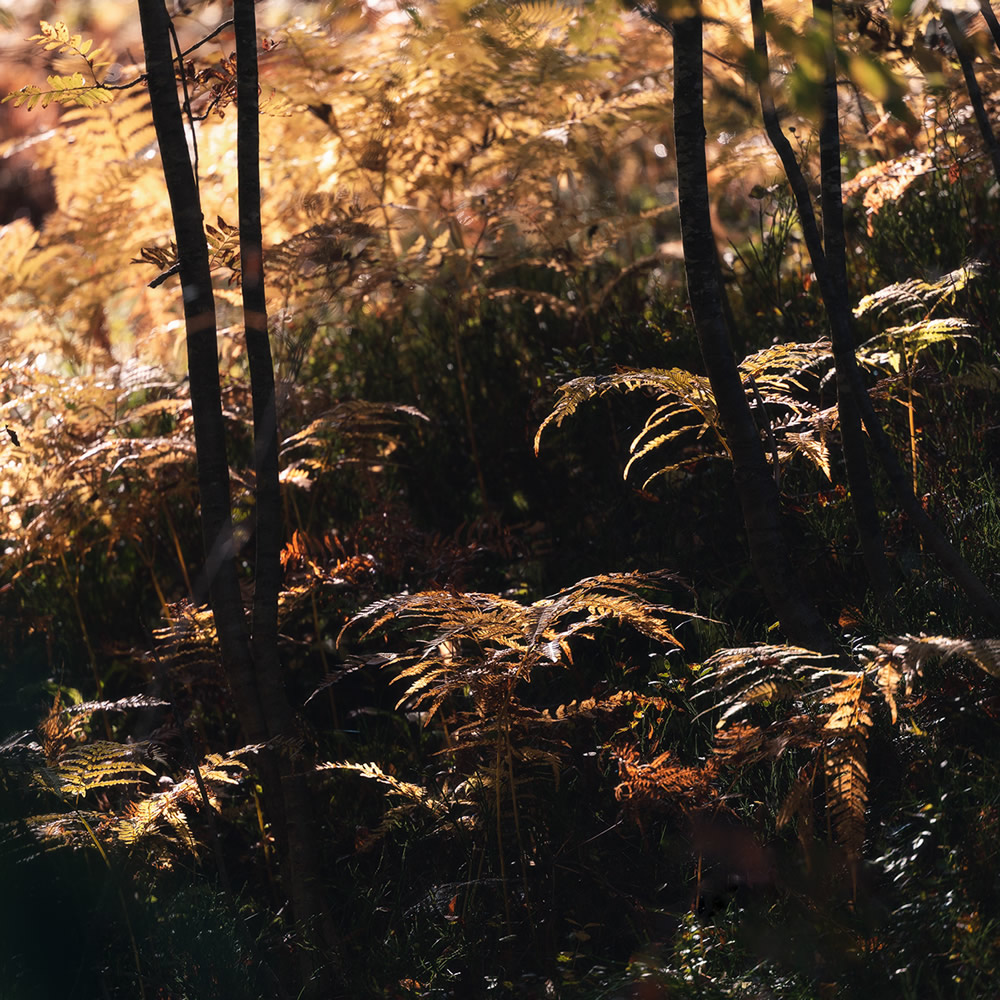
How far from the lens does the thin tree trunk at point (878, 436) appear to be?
6.93 ft

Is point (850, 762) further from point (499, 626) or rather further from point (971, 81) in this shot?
point (971, 81)

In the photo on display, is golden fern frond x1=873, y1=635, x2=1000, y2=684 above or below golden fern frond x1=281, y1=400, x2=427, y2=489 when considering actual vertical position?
below

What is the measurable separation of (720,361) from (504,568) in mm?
1416

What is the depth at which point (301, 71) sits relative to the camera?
3.95m

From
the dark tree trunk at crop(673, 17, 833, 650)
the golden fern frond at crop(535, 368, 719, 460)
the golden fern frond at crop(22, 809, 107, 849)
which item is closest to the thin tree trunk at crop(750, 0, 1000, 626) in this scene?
the dark tree trunk at crop(673, 17, 833, 650)

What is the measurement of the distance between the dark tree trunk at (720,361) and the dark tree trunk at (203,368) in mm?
1156

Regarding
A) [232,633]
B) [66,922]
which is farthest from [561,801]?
[66,922]

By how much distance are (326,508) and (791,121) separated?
3867 mm

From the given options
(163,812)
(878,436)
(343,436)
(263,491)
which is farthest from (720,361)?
(163,812)

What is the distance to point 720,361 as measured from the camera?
7.07 ft

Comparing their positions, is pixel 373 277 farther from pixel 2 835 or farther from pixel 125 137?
pixel 125 137

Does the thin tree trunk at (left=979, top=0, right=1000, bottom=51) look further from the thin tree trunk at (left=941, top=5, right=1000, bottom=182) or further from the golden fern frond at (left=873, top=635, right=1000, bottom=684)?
the golden fern frond at (left=873, top=635, right=1000, bottom=684)

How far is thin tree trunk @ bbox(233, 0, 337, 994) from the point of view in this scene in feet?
7.47

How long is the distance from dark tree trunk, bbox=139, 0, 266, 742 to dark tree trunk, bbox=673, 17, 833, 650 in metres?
1.16
